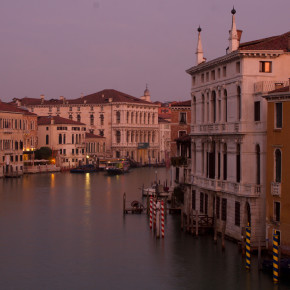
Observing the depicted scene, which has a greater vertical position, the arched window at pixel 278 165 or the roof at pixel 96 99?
the roof at pixel 96 99

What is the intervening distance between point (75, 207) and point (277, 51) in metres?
14.3

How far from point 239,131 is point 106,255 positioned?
4.68 metres

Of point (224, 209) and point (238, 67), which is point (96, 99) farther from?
point (238, 67)

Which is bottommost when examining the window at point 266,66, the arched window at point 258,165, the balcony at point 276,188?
the balcony at point 276,188

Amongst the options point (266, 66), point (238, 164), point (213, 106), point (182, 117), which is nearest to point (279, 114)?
point (266, 66)

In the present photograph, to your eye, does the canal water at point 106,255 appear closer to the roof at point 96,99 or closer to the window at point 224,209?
the window at point 224,209

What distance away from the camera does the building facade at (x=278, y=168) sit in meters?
15.7

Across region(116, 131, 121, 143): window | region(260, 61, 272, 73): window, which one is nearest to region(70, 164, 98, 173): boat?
region(116, 131, 121, 143): window

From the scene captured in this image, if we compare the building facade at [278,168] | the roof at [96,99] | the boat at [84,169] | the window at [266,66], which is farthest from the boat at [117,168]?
the building facade at [278,168]

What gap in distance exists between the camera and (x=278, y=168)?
634 inches

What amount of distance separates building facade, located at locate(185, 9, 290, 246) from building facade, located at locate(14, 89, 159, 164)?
53414 mm

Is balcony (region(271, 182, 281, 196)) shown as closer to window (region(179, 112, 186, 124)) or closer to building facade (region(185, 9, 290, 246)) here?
building facade (region(185, 9, 290, 246))

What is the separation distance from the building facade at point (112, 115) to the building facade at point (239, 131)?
175 ft

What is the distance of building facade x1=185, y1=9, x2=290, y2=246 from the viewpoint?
17.3 metres
